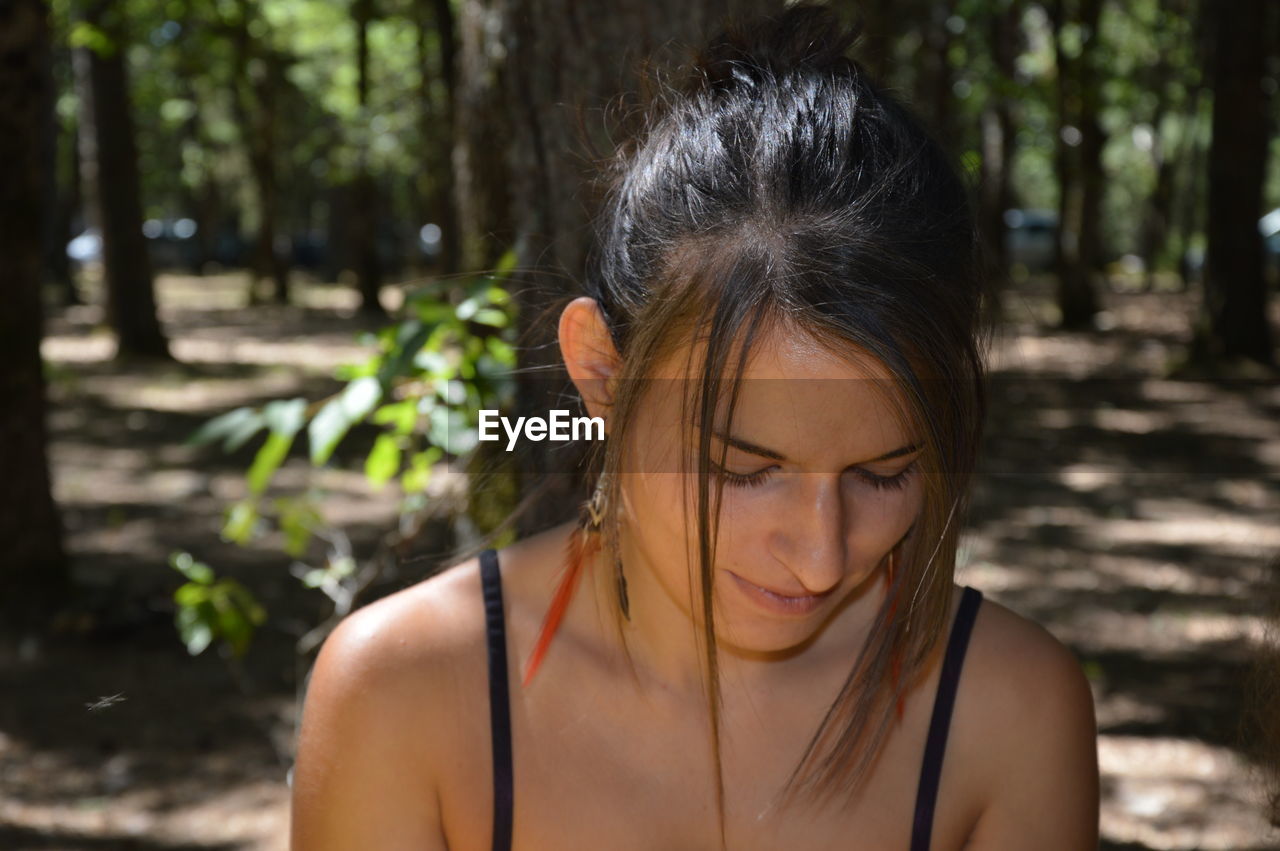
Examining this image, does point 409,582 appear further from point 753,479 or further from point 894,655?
point 753,479

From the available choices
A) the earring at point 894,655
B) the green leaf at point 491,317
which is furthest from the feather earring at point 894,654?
the green leaf at point 491,317

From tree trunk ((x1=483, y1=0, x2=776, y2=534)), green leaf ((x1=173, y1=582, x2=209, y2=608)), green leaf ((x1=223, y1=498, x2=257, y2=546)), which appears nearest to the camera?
tree trunk ((x1=483, y1=0, x2=776, y2=534))

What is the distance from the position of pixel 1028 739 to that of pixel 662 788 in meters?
0.47

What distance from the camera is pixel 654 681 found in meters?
1.73

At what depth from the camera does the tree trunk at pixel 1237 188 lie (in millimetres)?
10570

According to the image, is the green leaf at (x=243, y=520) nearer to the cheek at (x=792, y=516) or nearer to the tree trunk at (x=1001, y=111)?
the cheek at (x=792, y=516)

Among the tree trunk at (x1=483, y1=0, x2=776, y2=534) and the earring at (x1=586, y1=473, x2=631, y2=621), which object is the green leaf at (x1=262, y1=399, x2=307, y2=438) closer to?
the tree trunk at (x1=483, y1=0, x2=776, y2=534)

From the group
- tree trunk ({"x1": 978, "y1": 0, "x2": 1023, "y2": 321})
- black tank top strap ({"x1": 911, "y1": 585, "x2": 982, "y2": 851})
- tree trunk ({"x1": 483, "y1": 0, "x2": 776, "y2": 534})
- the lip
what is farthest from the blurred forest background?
the lip

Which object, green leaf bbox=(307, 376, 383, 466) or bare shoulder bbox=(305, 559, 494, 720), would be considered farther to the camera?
green leaf bbox=(307, 376, 383, 466)

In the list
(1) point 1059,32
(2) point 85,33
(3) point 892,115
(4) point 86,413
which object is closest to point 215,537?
(2) point 85,33

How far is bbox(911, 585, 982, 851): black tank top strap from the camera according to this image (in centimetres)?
165

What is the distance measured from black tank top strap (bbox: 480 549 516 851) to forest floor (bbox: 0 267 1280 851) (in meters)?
0.60

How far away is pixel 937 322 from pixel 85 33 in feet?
24.0

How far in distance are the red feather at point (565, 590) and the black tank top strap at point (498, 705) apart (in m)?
0.04
